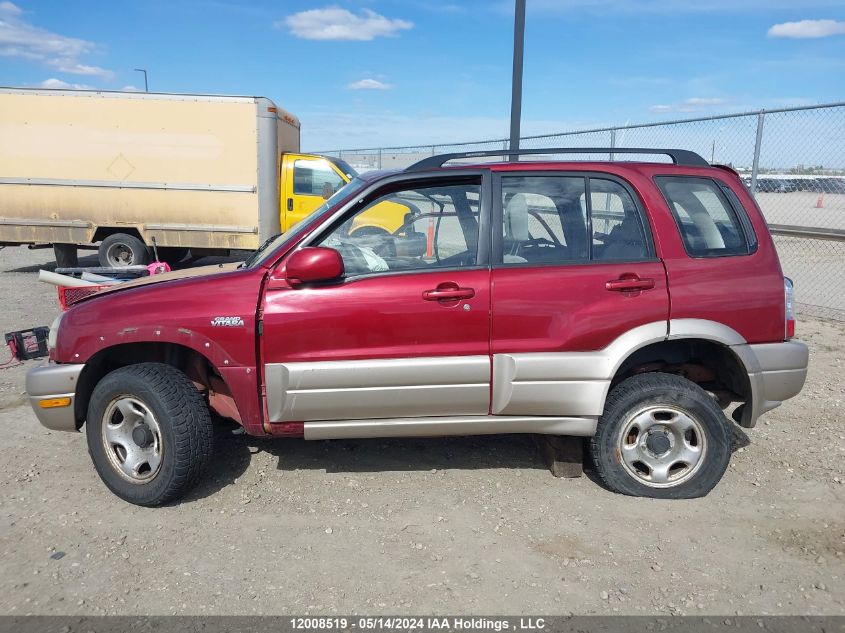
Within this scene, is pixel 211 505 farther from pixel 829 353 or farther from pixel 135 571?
pixel 829 353

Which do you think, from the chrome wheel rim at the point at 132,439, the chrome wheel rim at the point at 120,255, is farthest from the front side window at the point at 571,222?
the chrome wheel rim at the point at 120,255

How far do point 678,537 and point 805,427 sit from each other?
2.15 meters

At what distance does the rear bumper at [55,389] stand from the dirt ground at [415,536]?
1.56ft

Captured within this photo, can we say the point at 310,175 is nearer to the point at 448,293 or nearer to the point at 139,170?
the point at 139,170

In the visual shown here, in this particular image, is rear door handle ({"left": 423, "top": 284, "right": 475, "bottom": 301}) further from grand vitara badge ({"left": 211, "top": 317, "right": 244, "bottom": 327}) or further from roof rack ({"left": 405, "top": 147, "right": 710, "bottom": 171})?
grand vitara badge ({"left": 211, "top": 317, "right": 244, "bottom": 327})

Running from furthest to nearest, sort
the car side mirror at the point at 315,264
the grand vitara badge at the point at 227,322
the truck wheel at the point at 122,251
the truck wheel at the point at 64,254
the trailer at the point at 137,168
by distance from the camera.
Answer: the truck wheel at the point at 64,254, the truck wheel at the point at 122,251, the trailer at the point at 137,168, the grand vitara badge at the point at 227,322, the car side mirror at the point at 315,264

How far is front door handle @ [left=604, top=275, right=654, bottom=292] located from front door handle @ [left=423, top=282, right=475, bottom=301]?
2.50ft

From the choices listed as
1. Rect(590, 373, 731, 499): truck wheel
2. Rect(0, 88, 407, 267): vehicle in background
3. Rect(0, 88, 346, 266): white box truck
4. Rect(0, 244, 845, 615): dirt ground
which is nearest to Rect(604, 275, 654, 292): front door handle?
Rect(590, 373, 731, 499): truck wheel

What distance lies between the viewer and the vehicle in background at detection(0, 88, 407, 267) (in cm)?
1026

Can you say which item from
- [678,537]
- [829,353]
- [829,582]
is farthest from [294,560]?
[829,353]

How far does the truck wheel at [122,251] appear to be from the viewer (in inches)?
420

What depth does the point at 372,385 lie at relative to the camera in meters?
3.64

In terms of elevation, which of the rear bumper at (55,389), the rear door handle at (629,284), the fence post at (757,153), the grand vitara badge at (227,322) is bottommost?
the rear bumper at (55,389)

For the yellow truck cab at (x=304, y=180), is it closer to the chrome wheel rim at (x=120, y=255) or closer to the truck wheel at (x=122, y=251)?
the truck wheel at (x=122, y=251)
